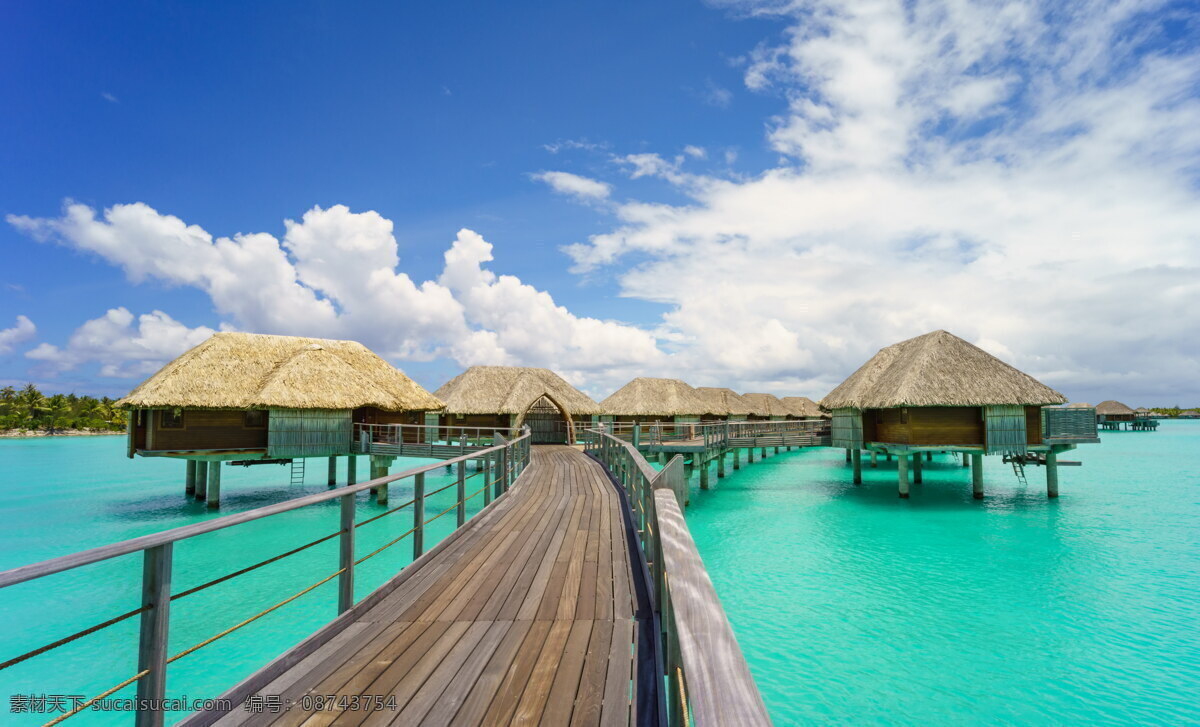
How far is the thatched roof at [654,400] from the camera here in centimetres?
3578

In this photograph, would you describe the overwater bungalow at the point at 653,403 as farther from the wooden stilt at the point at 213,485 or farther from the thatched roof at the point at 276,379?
the wooden stilt at the point at 213,485

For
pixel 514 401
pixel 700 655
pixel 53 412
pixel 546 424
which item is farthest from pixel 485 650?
pixel 53 412

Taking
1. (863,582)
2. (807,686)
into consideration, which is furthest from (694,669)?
(863,582)

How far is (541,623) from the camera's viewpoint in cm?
406

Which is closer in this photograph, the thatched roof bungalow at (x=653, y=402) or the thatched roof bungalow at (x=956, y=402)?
the thatched roof bungalow at (x=956, y=402)

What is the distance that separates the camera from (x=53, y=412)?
7869 cm

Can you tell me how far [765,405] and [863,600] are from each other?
46.7 m

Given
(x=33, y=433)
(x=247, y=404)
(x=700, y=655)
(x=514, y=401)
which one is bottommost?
(x=33, y=433)

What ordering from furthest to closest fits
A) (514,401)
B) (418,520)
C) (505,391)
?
1. (505,391)
2. (514,401)
3. (418,520)

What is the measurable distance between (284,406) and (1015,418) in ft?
92.8

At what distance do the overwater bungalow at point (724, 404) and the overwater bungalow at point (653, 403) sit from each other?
4591 mm

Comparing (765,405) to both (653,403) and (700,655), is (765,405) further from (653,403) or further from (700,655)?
(700,655)

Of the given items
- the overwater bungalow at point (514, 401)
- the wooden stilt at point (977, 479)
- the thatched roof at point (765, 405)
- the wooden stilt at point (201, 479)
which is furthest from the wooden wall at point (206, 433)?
the thatched roof at point (765, 405)

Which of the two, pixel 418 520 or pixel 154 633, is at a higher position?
pixel 154 633
